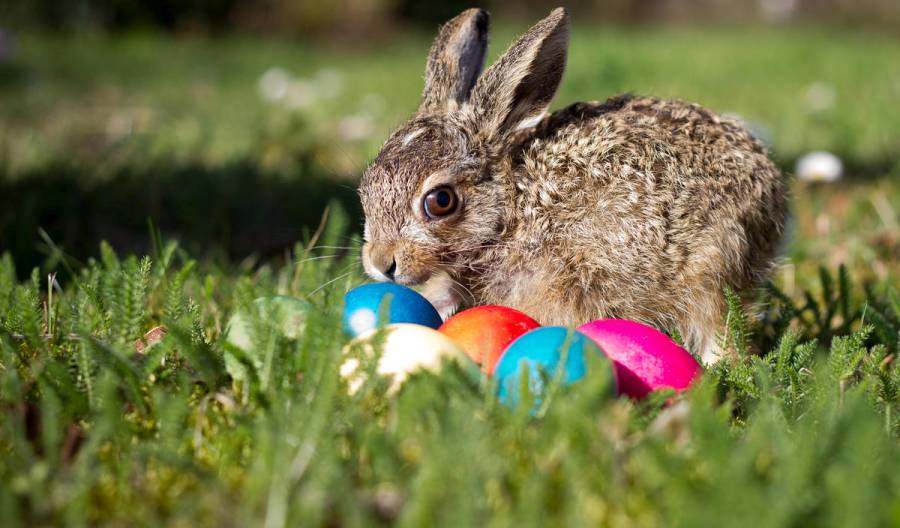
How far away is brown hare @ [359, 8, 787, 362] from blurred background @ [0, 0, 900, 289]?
0.81 metres

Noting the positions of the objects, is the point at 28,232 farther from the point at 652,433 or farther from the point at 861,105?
the point at 861,105

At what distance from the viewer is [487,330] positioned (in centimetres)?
249

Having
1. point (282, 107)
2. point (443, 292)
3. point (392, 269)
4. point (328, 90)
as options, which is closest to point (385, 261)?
point (392, 269)

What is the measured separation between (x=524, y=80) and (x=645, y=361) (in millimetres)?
1184

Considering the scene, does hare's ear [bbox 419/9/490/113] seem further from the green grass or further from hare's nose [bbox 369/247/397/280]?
the green grass

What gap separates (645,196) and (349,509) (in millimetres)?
1569

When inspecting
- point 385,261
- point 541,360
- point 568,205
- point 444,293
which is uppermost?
point 568,205

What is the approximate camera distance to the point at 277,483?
64.9 inches

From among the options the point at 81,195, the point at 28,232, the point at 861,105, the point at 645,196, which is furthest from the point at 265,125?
the point at 861,105

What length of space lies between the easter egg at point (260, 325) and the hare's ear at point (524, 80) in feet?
3.39

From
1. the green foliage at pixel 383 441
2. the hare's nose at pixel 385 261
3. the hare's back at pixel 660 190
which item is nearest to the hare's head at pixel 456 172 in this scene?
the hare's nose at pixel 385 261

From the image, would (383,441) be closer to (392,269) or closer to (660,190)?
(392,269)

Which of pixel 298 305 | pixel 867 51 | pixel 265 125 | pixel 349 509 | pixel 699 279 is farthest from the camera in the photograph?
pixel 867 51

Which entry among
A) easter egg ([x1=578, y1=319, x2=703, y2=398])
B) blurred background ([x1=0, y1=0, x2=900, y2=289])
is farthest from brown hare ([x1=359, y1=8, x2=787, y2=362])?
blurred background ([x1=0, y1=0, x2=900, y2=289])
